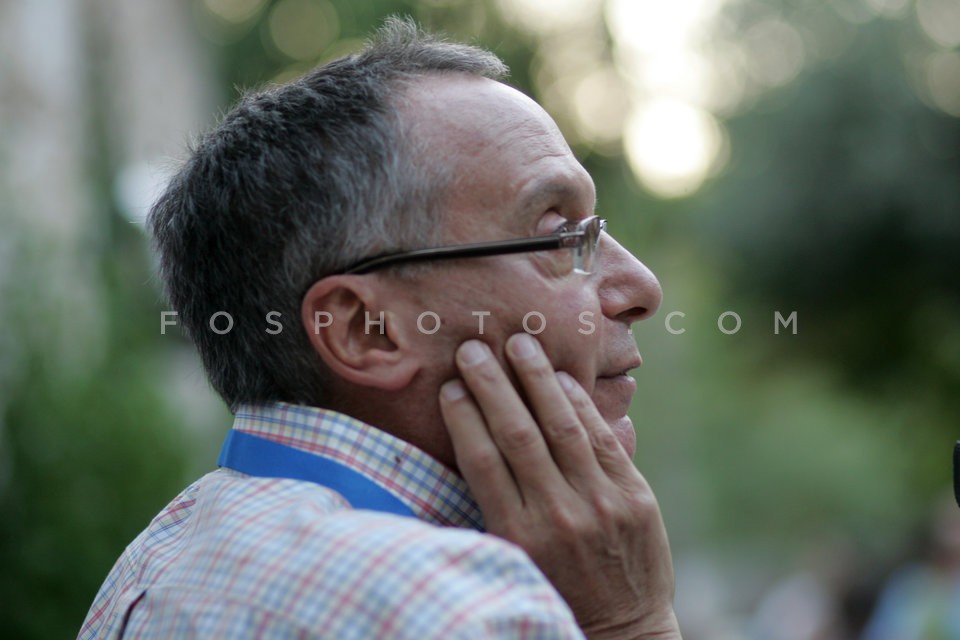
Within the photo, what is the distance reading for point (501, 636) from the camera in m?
1.40

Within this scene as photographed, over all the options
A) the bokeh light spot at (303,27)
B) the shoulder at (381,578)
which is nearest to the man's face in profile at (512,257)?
the shoulder at (381,578)

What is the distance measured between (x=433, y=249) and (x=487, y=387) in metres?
0.31

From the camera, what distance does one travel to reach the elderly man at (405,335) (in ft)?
5.92

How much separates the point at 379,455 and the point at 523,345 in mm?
352

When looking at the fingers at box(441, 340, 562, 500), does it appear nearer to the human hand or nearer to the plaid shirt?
the human hand

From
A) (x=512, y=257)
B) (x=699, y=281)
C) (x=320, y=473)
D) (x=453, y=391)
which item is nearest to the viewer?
(x=320, y=473)

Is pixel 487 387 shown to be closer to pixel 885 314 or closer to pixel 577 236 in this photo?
pixel 577 236

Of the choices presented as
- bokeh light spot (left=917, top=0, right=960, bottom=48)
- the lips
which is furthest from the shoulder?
bokeh light spot (left=917, top=0, right=960, bottom=48)

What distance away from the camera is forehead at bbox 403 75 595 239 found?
204 cm

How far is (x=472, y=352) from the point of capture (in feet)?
6.43

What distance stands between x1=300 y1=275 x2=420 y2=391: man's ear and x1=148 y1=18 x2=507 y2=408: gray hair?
1.6 inches

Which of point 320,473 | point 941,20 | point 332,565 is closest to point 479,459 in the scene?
point 320,473

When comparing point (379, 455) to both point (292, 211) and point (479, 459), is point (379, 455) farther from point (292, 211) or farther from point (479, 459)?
point (292, 211)

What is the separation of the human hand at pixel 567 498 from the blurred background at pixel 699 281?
156 inches
